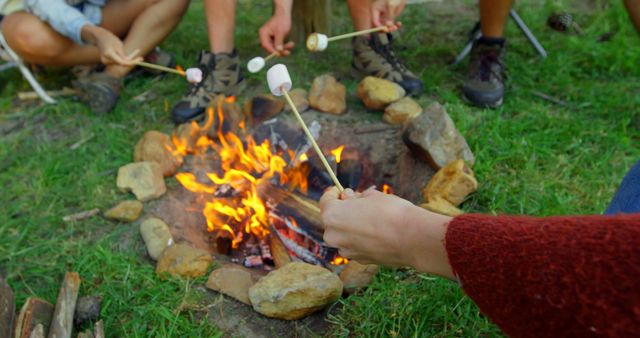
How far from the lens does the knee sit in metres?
3.31

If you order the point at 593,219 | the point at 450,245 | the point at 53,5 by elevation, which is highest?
the point at 593,219

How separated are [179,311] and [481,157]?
5.04 feet

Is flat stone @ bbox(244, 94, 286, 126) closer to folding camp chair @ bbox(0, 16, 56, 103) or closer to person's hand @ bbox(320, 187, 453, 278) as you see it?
folding camp chair @ bbox(0, 16, 56, 103)

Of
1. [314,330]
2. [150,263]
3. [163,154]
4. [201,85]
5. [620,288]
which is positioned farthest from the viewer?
[201,85]

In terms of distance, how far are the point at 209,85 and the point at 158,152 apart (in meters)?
0.60

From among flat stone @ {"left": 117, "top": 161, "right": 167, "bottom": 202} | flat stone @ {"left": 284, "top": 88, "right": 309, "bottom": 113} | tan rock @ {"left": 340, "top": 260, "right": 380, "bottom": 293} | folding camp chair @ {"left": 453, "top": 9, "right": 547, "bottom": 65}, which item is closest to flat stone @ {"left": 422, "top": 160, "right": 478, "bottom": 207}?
tan rock @ {"left": 340, "top": 260, "right": 380, "bottom": 293}

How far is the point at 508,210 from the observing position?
2.28 meters

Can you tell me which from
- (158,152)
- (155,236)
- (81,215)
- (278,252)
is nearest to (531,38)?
(278,252)

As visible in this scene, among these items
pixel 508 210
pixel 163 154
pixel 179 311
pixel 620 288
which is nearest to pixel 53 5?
pixel 163 154

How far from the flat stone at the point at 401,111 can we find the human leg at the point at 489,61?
0.45 m

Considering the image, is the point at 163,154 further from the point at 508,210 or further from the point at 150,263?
the point at 508,210

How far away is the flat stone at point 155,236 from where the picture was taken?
7.45 feet

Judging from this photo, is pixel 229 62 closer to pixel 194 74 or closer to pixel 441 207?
pixel 194 74

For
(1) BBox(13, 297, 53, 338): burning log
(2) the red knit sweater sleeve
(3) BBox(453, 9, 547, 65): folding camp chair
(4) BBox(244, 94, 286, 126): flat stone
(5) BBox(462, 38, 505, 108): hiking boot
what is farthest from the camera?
(3) BBox(453, 9, 547, 65): folding camp chair
